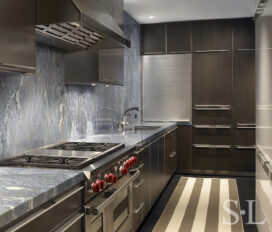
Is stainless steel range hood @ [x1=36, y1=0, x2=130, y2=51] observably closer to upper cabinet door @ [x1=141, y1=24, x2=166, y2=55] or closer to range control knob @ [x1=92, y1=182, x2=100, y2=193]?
range control knob @ [x1=92, y1=182, x2=100, y2=193]

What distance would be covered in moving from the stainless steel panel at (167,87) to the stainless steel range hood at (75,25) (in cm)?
272

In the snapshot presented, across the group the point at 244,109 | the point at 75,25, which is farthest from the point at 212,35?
the point at 75,25

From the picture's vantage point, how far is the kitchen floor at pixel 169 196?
11.4ft

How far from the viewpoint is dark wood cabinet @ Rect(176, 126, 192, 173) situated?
580 cm

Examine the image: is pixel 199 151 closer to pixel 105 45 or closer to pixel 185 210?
pixel 185 210

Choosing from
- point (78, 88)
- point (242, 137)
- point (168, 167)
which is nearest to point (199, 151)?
point (242, 137)

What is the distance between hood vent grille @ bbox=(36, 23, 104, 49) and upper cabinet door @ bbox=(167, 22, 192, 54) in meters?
2.99

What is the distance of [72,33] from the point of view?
8.34 ft

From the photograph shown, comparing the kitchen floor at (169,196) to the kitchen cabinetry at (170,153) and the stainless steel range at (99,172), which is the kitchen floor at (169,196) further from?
the stainless steel range at (99,172)

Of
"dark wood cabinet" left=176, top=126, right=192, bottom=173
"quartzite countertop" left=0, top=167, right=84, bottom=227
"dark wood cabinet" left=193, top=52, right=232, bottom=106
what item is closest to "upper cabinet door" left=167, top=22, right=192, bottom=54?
"dark wood cabinet" left=193, top=52, right=232, bottom=106

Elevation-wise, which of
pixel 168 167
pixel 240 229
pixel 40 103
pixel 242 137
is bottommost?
pixel 240 229

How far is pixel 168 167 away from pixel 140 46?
7.06 feet

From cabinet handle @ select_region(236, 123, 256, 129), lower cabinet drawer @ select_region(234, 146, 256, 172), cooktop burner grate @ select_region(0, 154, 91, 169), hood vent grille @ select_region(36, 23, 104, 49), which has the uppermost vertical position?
hood vent grille @ select_region(36, 23, 104, 49)

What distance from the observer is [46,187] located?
5.10 ft
